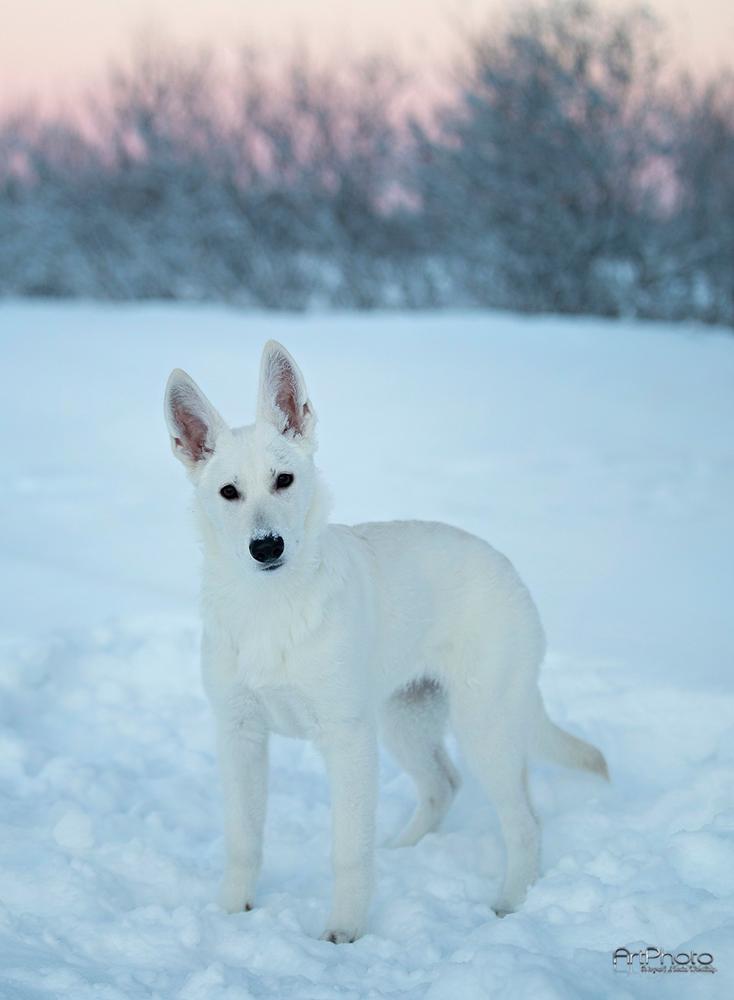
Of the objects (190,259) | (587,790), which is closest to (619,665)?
(587,790)

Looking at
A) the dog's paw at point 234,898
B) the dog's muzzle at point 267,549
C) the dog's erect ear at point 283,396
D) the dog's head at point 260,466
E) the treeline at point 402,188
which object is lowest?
the dog's paw at point 234,898

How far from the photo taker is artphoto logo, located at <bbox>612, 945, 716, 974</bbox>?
2727mm

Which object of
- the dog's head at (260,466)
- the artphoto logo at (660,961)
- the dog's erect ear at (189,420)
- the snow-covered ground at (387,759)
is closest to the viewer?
the artphoto logo at (660,961)

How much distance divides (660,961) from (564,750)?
1.07 meters

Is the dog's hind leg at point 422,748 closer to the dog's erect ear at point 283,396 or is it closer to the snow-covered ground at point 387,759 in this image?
the snow-covered ground at point 387,759

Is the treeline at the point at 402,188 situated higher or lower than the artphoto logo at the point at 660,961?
higher

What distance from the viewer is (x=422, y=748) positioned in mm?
3939

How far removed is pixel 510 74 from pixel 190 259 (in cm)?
702

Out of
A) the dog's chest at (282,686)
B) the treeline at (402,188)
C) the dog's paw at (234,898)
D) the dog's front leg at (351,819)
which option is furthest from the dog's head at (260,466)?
the treeline at (402,188)

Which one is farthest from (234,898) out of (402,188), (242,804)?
(402,188)

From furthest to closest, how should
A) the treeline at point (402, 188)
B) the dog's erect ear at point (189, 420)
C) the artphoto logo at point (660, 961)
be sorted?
the treeline at point (402, 188) → the dog's erect ear at point (189, 420) → the artphoto logo at point (660, 961)

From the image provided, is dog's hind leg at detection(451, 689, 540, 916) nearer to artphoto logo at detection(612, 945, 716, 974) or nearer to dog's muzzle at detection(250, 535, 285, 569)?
artphoto logo at detection(612, 945, 716, 974)

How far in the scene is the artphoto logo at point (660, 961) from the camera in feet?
8.95

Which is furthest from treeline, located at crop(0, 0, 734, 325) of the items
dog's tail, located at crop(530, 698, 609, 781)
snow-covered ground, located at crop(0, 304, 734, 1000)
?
dog's tail, located at crop(530, 698, 609, 781)
